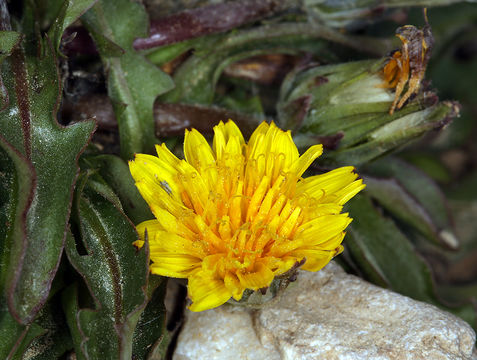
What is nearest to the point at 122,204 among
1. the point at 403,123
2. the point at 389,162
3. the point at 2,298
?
the point at 2,298

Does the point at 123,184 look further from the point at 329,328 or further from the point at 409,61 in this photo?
the point at 409,61

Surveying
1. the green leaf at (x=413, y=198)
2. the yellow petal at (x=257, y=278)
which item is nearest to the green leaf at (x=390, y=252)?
the green leaf at (x=413, y=198)

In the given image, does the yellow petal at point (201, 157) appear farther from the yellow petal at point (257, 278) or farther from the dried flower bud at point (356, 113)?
the dried flower bud at point (356, 113)

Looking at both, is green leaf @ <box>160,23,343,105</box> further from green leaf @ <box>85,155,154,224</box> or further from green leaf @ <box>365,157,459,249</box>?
green leaf @ <box>365,157,459,249</box>

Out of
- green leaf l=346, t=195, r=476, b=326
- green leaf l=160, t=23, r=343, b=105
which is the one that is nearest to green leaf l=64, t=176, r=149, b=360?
green leaf l=160, t=23, r=343, b=105

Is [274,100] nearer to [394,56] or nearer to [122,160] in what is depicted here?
[394,56]

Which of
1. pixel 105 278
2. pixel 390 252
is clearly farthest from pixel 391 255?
pixel 105 278
